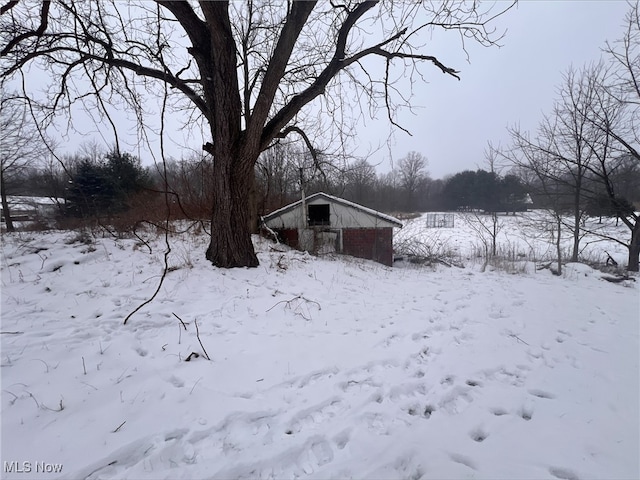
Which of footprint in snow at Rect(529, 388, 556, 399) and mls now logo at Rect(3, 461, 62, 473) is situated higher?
mls now logo at Rect(3, 461, 62, 473)

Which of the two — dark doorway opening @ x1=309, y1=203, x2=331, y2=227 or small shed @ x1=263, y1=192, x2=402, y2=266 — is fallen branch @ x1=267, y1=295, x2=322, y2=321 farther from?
dark doorway opening @ x1=309, y1=203, x2=331, y2=227

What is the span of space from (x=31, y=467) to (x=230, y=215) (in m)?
3.91

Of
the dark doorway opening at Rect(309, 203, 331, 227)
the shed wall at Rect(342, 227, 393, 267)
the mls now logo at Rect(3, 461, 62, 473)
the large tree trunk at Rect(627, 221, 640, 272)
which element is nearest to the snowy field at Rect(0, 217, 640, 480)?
the mls now logo at Rect(3, 461, 62, 473)

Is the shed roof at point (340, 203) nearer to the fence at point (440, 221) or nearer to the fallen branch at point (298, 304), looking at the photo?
the fallen branch at point (298, 304)

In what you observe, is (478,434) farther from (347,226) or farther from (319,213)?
(319,213)

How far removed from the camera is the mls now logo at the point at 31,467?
4.75 feet

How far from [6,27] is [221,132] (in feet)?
12.0

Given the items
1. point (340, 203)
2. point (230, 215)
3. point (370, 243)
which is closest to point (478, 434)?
point (230, 215)

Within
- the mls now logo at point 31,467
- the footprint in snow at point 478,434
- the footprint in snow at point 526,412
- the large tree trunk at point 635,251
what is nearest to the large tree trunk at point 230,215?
the mls now logo at point 31,467

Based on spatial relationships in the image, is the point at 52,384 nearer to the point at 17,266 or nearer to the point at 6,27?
the point at 17,266

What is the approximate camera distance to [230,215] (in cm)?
491

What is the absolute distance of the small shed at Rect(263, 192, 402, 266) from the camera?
12.0 m

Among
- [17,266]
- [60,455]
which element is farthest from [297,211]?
[60,455]

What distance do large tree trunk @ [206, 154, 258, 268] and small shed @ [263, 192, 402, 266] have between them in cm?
657
